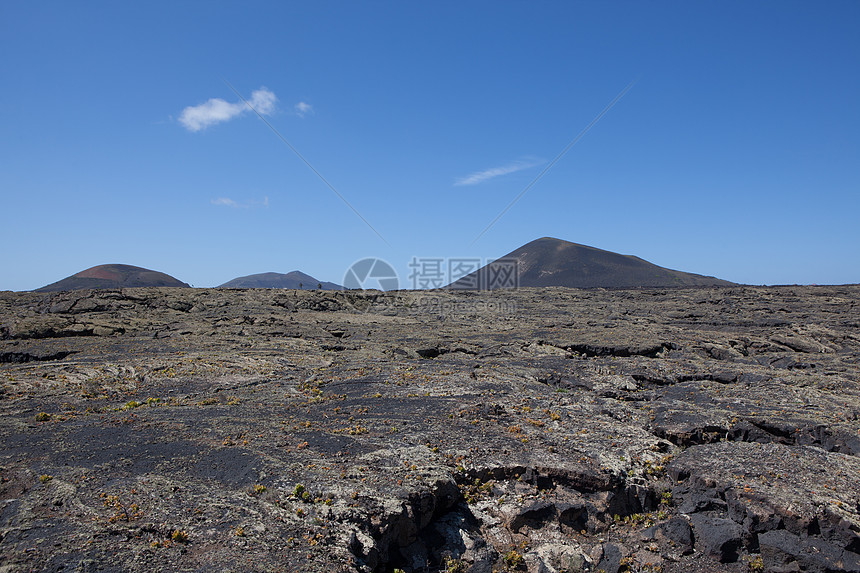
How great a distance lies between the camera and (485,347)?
930 inches

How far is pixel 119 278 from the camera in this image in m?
64.9

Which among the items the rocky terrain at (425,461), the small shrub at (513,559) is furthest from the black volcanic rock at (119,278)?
the small shrub at (513,559)

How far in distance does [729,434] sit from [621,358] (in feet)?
27.7

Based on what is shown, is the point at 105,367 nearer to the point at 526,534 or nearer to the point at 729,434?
the point at 526,534

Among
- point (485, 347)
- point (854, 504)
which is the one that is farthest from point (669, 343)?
point (854, 504)

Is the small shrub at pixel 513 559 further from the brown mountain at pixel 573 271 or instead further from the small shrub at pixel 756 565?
the brown mountain at pixel 573 271

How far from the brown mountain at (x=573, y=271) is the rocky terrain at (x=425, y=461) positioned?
194 ft

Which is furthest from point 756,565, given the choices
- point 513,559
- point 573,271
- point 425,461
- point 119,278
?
point 573,271

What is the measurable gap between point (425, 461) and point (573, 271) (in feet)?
283

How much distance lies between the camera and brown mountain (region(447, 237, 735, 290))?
81750 millimetres

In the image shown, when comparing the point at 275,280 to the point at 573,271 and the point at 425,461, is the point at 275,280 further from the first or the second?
the point at 425,461

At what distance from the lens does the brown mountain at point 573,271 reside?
8175cm

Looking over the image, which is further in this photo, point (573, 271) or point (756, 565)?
point (573, 271)

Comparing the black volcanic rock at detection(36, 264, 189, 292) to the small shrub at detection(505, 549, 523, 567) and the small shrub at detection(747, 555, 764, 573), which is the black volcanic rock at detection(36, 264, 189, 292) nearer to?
the small shrub at detection(505, 549, 523, 567)
